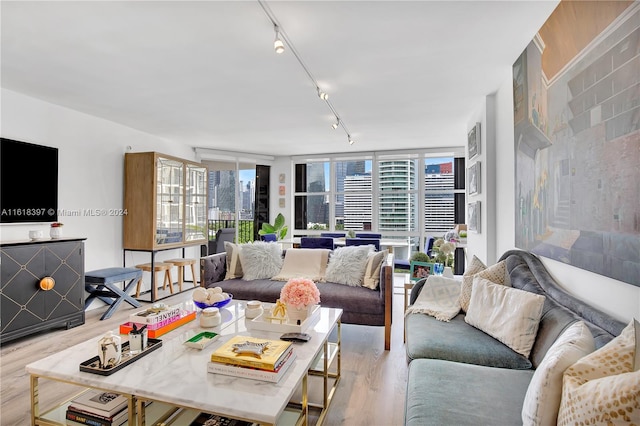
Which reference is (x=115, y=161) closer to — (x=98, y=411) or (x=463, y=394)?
(x=98, y=411)

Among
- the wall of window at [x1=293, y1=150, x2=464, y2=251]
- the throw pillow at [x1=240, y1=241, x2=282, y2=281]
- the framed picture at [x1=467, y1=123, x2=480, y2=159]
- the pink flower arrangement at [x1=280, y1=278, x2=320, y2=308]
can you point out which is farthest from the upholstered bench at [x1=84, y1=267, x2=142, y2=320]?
the framed picture at [x1=467, y1=123, x2=480, y2=159]

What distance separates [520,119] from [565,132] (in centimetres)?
78

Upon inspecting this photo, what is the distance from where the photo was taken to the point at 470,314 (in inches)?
85.8

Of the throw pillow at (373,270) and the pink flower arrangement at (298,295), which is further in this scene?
the throw pillow at (373,270)

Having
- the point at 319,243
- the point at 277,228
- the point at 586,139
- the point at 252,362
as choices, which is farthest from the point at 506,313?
the point at 277,228

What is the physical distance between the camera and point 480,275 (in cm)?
230

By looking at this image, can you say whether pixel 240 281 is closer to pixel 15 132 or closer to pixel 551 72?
pixel 15 132

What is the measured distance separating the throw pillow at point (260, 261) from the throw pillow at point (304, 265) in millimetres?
95

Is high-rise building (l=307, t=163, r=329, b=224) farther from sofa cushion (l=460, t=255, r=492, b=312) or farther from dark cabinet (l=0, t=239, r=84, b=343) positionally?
sofa cushion (l=460, t=255, r=492, b=312)

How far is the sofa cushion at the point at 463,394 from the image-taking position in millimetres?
1228

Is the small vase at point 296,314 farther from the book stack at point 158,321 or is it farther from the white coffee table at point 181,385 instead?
the book stack at point 158,321

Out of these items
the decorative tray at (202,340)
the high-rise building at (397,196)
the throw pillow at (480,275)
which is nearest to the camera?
the decorative tray at (202,340)

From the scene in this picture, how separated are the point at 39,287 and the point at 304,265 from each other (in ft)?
8.46

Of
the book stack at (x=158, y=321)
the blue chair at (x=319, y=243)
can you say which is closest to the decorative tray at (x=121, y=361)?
the book stack at (x=158, y=321)
